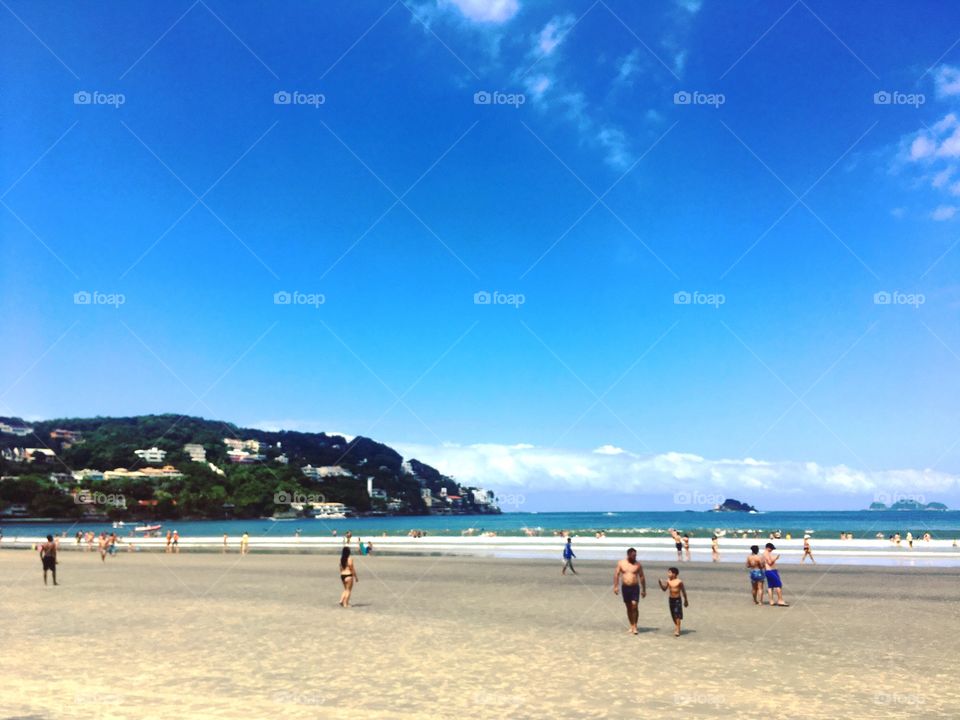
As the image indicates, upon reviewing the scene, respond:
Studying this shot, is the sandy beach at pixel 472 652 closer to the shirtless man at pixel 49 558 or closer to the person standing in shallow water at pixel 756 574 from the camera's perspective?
the person standing in shallow water at pixel 756 574

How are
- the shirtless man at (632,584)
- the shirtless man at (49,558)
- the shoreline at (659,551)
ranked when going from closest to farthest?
the shirtless man at (632,584), the shirtless man at (49,558), the shoreline at (659,551)

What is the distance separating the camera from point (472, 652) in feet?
47.2

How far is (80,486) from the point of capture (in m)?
175

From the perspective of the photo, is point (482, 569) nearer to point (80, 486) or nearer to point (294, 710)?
point (294, 710)

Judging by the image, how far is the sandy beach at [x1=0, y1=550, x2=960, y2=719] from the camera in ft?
33.7
